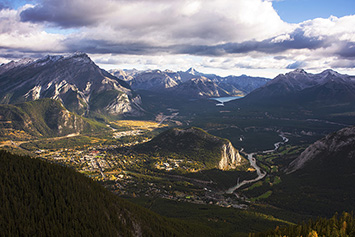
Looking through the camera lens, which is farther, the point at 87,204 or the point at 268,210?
the point at 268,210

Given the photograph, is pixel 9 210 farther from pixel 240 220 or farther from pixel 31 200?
pixel 240 220

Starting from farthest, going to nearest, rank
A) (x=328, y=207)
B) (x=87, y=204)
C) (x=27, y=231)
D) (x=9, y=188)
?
(x=328, y=207), (x=87, y=204), (x=9, y=188), (x=27, y=231)

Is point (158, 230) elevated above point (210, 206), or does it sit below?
above

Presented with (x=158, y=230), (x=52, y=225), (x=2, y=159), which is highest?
(x=2, y=159)

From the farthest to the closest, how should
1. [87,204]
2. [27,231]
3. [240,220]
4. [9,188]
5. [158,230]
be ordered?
[240,220] → [158,230] → [87,204] → [9,188] → [27,231]

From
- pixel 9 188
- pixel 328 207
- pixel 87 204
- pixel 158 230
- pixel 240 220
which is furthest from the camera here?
pixel 328 207

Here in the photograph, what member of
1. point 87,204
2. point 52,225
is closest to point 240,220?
point 87,204

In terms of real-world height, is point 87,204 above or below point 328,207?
above

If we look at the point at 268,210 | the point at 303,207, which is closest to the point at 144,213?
the point at 268,210

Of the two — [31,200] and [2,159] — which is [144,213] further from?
[2,159]
